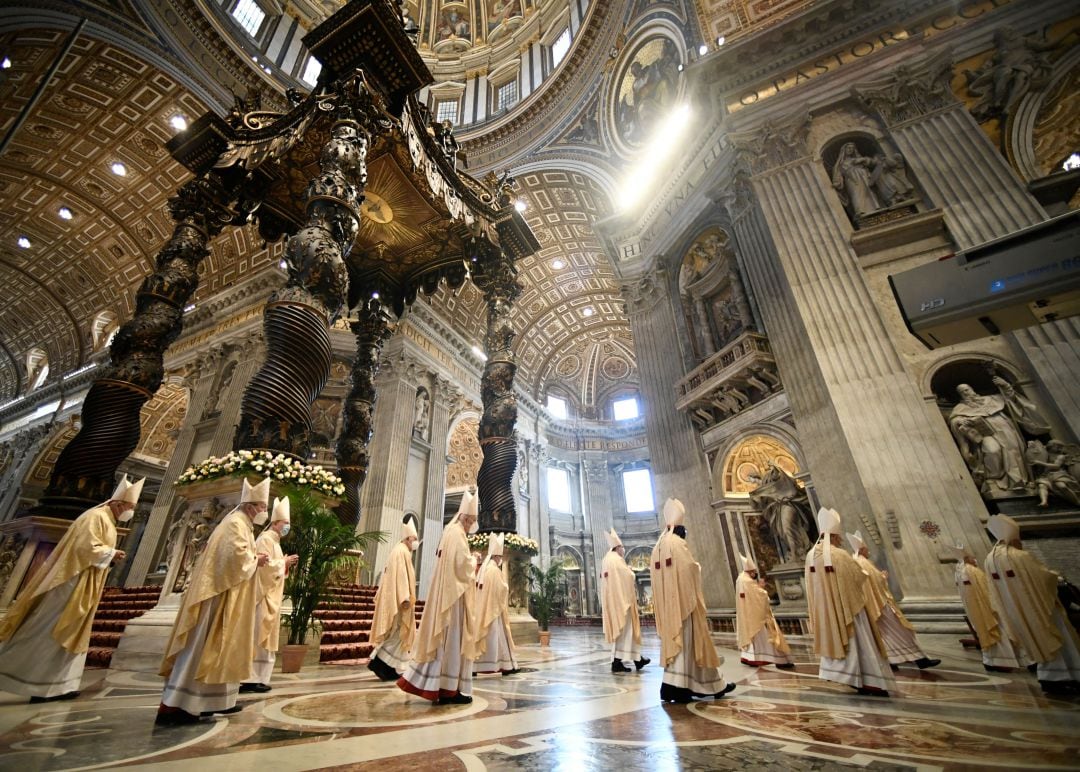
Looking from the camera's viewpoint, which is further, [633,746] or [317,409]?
[317,409]

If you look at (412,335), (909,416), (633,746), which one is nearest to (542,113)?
(412,335)

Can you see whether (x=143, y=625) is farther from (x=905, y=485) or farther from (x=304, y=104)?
(x=905, y=485)

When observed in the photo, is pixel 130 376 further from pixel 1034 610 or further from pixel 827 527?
pixel 1034 610

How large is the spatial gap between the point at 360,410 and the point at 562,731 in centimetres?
616

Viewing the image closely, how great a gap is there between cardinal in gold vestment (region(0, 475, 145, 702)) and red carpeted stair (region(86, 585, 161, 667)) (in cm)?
204

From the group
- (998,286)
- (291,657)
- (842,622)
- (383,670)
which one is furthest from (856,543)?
(291,657)

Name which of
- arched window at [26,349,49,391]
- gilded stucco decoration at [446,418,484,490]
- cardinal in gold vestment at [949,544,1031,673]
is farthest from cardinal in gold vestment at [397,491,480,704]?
arched window at [26,349,49,391]

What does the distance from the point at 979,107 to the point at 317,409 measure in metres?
16.7

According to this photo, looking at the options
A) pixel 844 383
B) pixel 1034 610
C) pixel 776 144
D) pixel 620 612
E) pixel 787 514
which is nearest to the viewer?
pixel 1034 610

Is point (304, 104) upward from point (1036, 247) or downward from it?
upward

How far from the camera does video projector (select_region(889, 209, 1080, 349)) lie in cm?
177

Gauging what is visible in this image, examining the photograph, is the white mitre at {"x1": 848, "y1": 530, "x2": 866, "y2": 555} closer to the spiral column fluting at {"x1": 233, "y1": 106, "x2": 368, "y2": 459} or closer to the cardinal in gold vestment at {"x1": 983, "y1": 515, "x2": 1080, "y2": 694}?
the cardinal in gold vestment at {"x1": 983, "y1": 515, "x2": 1080, "y2": 694}

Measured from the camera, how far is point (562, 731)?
194cm

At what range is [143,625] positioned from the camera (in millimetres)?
3705
